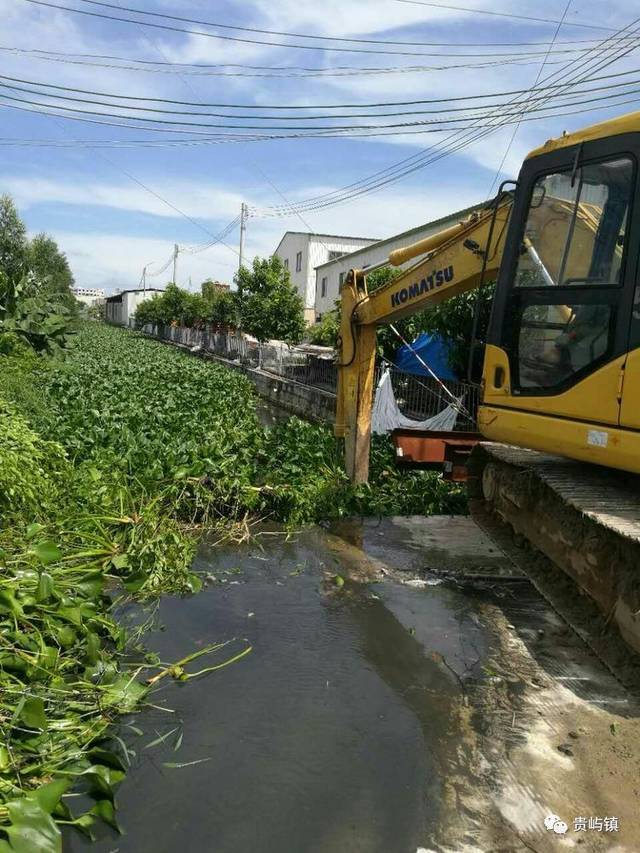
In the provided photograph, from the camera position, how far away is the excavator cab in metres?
4.12

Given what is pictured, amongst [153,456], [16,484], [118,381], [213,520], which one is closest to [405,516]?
[213,520]

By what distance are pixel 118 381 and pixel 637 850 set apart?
48.9 feet

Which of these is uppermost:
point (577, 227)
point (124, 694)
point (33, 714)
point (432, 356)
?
point (577, 227)

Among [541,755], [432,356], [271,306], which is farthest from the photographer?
[271,306]

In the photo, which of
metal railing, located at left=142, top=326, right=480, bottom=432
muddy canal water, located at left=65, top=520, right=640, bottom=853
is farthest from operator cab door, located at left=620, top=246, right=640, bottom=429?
metal railing, located at left=142, top=326, right=480, bottom=432

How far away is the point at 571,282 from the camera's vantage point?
15.0 ft

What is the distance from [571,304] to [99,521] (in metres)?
4.24

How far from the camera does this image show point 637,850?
10.0 ft

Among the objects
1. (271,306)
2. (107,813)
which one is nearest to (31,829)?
(107,813)

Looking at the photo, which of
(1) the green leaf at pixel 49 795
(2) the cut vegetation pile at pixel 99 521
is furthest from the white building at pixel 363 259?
(1) the green leaf at pixel 49 795

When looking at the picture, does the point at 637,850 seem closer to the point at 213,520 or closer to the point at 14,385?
the point at 213,520

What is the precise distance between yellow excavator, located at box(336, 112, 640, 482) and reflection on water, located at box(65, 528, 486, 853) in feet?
5.68

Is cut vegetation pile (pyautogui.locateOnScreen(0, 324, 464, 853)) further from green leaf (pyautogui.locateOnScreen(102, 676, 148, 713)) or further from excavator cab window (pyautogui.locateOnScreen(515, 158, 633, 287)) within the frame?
excavator cab window (pyautogui.locateOnScreen(515, 158, 633, 287))

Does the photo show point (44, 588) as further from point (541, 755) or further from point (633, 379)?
point (633, 379)
